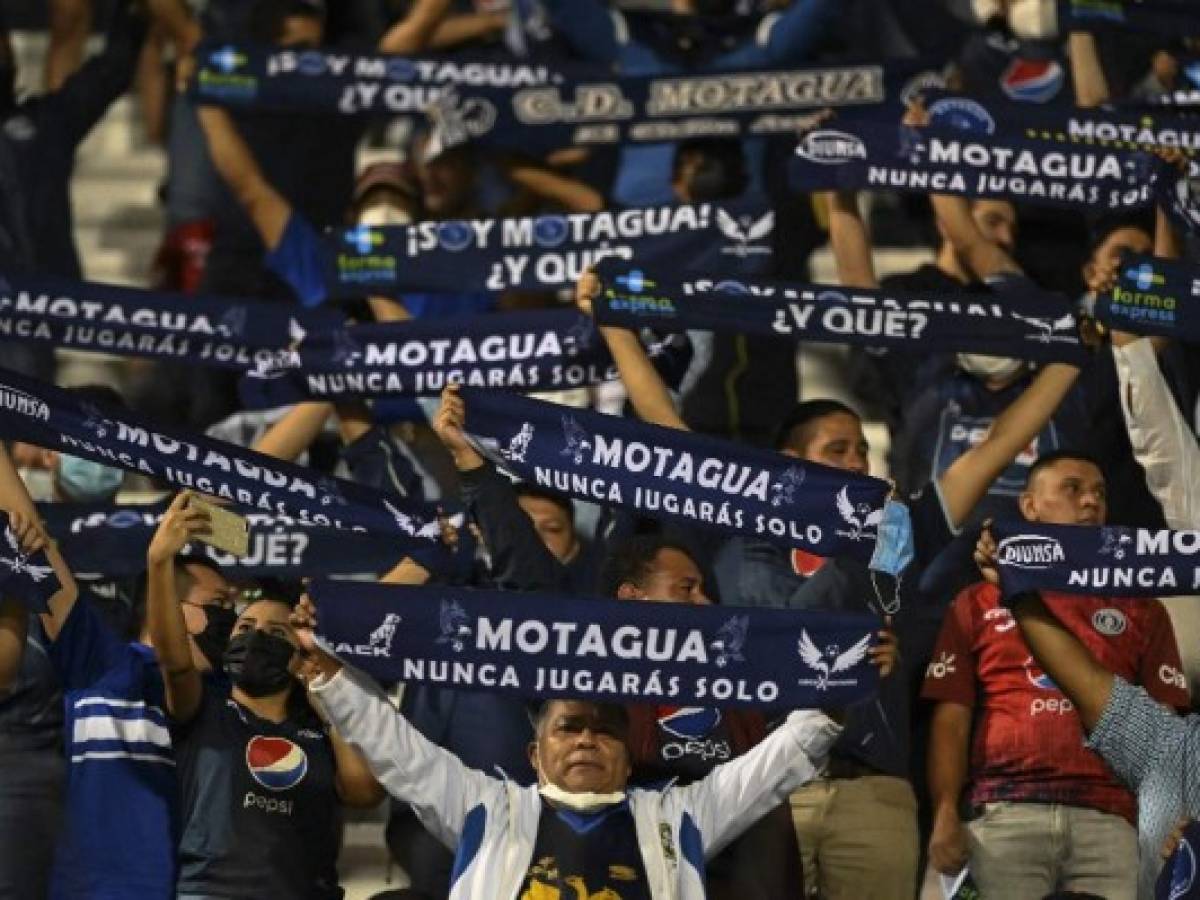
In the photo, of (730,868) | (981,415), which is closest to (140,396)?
(981,415)

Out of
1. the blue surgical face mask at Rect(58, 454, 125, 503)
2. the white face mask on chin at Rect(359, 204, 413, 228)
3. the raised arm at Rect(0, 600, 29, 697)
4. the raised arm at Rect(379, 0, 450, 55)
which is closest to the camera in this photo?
the raised arm at Rect(0, 600, 29, 697)

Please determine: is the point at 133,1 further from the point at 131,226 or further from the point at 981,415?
the point at 981,415

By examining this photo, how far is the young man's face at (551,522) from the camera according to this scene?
32.0 ft

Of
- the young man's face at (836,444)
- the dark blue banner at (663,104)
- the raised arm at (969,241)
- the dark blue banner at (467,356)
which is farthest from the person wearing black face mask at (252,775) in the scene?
the dark blue banner at (663,104)

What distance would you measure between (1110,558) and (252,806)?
2254 millimetres

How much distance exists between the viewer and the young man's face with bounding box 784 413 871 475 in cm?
956

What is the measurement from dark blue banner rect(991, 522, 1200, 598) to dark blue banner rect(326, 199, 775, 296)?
89.5 inches

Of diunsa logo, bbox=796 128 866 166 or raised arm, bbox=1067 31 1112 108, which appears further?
raised arm, bbox=1067 31 1112 108

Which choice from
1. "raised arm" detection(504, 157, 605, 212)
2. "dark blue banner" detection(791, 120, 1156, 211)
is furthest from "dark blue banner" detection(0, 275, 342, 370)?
"raised arm" detection(504, 157, 605, 212)

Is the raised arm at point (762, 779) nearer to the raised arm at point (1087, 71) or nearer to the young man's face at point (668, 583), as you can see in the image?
the young man's face at point (668, 583)

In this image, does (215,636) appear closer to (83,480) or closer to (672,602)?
(672,602)

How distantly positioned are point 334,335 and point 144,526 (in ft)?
2.68

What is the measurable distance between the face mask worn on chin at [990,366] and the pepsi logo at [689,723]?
1.84m

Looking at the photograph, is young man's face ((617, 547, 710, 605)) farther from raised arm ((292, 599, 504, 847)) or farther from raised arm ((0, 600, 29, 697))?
raised arm ((0, 600, 29, 697))
